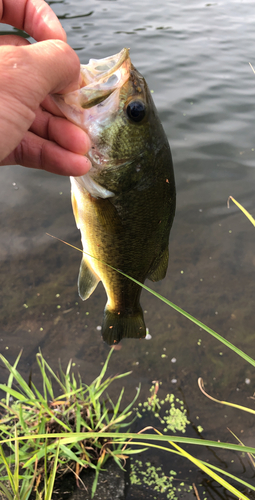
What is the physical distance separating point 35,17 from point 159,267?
3.90 ft

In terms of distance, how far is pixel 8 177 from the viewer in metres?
4.47

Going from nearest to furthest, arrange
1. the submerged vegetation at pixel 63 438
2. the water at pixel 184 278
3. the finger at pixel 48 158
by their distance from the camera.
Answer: the finger at pixel 48 158
the submerged vegetation at pixel 63 438
the water at pixel 184 278

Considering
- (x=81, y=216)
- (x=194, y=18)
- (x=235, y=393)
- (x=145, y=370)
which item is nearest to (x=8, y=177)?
(x=145, y=370)

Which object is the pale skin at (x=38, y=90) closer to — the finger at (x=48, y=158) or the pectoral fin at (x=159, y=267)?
the finger at (x=48, y=158)

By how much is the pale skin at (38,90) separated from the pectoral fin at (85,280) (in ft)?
1.83

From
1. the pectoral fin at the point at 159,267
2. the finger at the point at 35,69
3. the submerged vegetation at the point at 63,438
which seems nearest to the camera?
the finger at the point at 35,69

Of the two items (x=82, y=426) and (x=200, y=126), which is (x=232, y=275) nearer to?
(x=82, y=426)

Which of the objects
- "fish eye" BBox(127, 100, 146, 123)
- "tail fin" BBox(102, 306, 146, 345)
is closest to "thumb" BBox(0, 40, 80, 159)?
"fish eye" BBox(127, 100, 146, 123)

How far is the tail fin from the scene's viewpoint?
1.88 meters

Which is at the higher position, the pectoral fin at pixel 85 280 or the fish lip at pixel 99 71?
the fish lip at pixel 99 71

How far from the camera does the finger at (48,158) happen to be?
128 centimetres

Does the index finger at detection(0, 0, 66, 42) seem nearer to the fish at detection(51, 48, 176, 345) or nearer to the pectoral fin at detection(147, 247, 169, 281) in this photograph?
the fish at detection(51, 48, 176, 345)

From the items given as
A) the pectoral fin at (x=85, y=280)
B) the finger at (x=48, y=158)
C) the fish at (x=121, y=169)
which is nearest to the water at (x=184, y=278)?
the pectoral fin at (x=85, y=280)

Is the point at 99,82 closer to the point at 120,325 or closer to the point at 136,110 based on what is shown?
the point at 136,110
